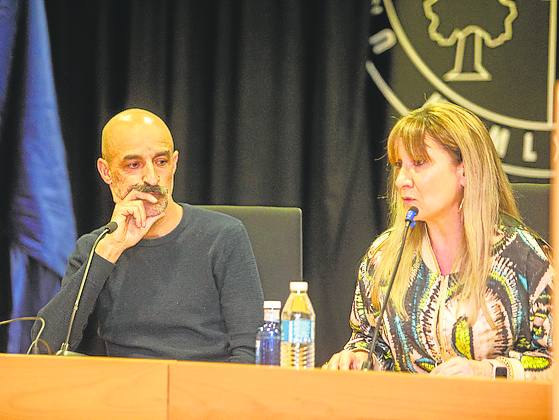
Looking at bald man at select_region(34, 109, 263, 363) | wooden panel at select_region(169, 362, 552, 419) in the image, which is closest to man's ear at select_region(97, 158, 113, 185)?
bald man at select_region(34, 109, 263, 363)

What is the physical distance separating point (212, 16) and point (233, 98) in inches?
12.7

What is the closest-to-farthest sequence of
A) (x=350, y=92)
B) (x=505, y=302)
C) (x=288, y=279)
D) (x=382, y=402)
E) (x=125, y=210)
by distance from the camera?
(x=382, y=402)
(x=505, y=302)
(x=125, y=210)
(x=288, y=279)
(x=350, y=92)

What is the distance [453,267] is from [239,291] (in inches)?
22.6

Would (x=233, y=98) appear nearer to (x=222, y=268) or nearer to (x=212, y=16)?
(x=212, y=16)

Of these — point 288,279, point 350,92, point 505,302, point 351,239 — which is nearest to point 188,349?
point 288,279

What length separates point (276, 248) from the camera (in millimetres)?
2461

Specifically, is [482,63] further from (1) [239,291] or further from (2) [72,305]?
(2) [72,305]

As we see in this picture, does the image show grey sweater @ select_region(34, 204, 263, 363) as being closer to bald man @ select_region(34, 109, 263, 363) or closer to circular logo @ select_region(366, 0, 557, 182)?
bald man @ select_region(34, 109, 263, 363)

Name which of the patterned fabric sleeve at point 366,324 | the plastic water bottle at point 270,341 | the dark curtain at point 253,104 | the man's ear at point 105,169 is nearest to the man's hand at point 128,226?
the man's ear at point 105,169

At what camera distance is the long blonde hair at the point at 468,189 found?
6.52 feet

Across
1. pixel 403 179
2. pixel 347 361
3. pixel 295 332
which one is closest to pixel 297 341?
pixel 295 332

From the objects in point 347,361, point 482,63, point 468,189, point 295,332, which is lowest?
point 347,361

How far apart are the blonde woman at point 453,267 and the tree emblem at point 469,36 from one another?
1.09m

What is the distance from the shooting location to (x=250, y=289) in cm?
230
